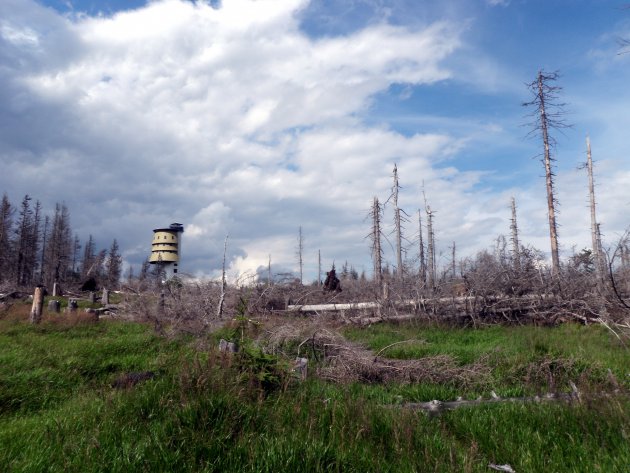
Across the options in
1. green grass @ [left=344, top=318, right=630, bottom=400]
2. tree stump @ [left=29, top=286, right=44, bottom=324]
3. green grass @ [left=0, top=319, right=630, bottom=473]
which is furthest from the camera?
tree stump @ [left=29, top=286, right=44, bottom=324]

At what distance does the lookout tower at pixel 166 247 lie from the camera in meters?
48.1

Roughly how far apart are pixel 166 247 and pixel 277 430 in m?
46.6

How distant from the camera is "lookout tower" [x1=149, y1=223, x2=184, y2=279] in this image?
4812cm

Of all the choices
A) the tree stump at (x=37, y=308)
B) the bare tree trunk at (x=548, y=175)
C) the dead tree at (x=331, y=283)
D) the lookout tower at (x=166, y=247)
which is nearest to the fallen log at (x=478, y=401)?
the tree stump at (x=37, y=308)

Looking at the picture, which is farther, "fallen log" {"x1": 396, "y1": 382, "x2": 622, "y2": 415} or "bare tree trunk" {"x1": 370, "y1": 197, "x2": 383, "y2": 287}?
"bare tree trunk" {"x1": 370, "y1": 197, "x2": 383, "y2": 287}

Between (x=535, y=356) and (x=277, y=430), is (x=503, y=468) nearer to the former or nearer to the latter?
(x=277, y=430)

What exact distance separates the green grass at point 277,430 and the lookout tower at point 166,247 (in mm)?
42152

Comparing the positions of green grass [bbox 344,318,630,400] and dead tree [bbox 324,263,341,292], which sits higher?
dead tree [bbox 324,263,341,292]

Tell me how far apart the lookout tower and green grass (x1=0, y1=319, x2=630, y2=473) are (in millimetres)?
42152

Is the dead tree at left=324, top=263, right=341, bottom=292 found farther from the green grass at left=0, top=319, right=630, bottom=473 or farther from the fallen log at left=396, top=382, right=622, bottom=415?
the fallen log at left=396, top=382, right=622, bottom=415

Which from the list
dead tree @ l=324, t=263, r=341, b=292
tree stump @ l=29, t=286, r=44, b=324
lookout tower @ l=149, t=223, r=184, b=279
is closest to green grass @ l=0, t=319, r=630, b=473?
tree stump @ l=29, t=286, r=44, b=324

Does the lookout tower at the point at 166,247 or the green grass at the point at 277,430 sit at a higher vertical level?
the lookout tower at the point at 166,247

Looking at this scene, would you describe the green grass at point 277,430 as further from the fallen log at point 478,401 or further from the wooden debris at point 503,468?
the fallen log at point 478,401

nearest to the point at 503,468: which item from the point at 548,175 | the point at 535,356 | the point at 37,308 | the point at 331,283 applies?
the point at 535,356
